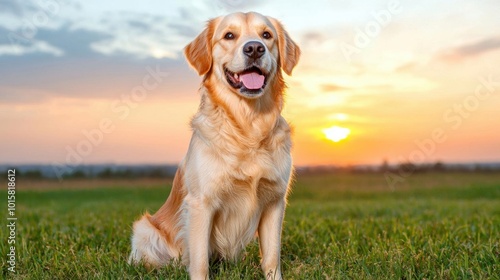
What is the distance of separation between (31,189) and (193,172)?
57.9 feet

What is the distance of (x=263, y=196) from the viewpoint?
418 cm

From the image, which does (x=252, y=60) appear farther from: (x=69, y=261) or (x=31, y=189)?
(x=31, y=189)

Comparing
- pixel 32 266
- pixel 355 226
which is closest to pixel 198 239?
pixel 32 266

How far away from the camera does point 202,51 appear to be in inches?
171

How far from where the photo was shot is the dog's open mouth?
401 centimetres

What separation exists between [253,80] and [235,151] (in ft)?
1.86

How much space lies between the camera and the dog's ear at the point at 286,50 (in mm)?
4371

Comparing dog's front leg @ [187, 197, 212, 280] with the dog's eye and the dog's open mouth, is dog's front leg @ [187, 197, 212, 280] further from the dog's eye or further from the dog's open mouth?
the dog's eye

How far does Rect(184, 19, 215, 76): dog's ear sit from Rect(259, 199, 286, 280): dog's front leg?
1266 mm

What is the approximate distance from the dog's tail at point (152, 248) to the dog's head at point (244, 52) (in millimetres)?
1474

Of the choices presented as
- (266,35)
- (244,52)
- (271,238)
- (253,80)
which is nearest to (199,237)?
(271,238)

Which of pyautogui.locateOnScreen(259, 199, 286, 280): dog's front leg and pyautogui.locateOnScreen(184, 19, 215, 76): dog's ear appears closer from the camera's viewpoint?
pyautogui.locateOnScreen(259, 199, 286, 280): dog's front leg

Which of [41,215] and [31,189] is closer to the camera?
[41,215]

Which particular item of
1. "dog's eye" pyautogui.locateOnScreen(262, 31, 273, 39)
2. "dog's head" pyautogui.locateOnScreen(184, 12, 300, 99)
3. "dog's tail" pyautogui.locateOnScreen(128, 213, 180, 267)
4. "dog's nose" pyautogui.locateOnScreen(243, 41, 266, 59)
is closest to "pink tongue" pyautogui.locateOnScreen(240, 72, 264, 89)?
"dog's head" pyautogui.locateOnScreen(184, 12, 300, 99)
